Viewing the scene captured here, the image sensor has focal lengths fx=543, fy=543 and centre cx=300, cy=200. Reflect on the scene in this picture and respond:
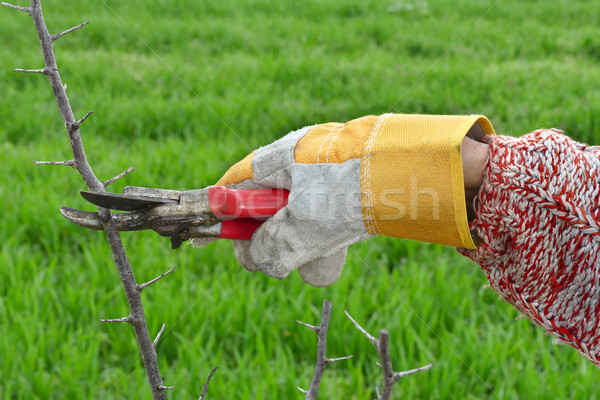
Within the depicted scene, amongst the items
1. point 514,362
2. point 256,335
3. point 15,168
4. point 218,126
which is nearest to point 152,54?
point 218,126

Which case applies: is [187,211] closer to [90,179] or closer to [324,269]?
[90,179]

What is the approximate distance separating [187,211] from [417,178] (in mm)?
485

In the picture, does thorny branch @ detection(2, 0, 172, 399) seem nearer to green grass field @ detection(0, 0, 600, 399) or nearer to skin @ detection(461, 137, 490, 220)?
skin @ detection(461, 137, 490, 220)

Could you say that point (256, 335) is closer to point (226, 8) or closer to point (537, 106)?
point (537, 106)

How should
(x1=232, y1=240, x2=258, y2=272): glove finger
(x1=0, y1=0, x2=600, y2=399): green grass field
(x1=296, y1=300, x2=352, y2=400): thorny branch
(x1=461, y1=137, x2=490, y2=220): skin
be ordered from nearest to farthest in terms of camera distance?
(x1=296, y1=300, x2=352, y2=400): thorny branch
(x1=461, y1=137, x2=490, y2=220): skin
(x1=232, y1=240, x2=258, y2=272): glove finger
(x1=0, y1=0, x2=600, y2=399): green grass field

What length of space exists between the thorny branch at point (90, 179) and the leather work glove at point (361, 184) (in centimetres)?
33

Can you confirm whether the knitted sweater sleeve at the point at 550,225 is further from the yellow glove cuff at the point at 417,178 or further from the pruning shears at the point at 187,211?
the pruning shears at the point at 187,211

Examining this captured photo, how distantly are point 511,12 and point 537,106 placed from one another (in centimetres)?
346

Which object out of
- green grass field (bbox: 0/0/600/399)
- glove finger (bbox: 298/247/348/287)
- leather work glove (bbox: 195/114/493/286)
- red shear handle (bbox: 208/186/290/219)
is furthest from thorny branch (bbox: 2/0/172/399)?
green grass field (bbox: 0/0/600/399)

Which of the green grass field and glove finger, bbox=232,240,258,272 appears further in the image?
the green grass field

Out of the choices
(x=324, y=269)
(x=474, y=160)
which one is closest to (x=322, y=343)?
(x=324, y=269)

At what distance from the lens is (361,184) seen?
3.82 ft

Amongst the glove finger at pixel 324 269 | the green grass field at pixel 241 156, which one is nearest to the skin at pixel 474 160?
the glove finger at pixel 324 269

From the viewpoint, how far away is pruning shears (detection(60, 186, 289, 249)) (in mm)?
1076
